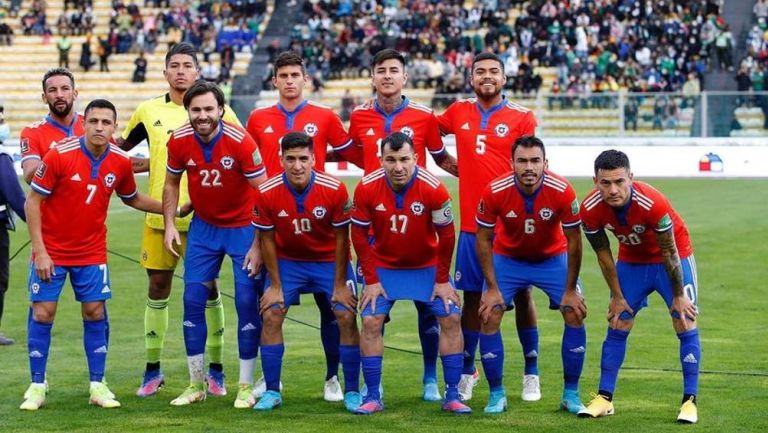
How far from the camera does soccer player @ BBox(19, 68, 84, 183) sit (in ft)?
32.3

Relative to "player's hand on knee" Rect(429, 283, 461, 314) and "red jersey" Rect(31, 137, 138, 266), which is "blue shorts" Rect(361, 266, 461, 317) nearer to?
"player's hand on knee" Rect(429, 283, 461, 314)

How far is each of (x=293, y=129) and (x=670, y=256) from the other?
116 inches

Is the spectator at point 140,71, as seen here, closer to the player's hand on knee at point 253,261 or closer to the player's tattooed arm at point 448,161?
the player's tattooed arm at point 448,161

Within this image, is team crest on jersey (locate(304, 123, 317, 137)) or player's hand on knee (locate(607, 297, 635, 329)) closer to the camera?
player's hand on knee (locate(607, 297, 635, 329))

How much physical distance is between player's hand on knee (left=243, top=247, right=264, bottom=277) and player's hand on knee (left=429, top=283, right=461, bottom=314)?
48.9 inches

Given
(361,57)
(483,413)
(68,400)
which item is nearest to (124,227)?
(68,400)

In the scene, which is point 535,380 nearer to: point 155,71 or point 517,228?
point 517,228

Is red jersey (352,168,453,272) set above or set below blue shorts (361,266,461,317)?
above

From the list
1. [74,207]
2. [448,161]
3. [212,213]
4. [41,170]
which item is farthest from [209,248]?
[448,161]

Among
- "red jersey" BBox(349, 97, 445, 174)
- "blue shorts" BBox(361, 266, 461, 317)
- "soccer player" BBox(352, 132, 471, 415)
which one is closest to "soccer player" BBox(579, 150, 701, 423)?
"soccer player" BBox(352, 132, 471, 415)

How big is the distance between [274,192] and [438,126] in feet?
5.09

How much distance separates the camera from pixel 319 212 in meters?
9.27

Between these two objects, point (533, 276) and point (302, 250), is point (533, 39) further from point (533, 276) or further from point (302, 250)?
point (302, 250)

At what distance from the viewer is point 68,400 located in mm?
9742
